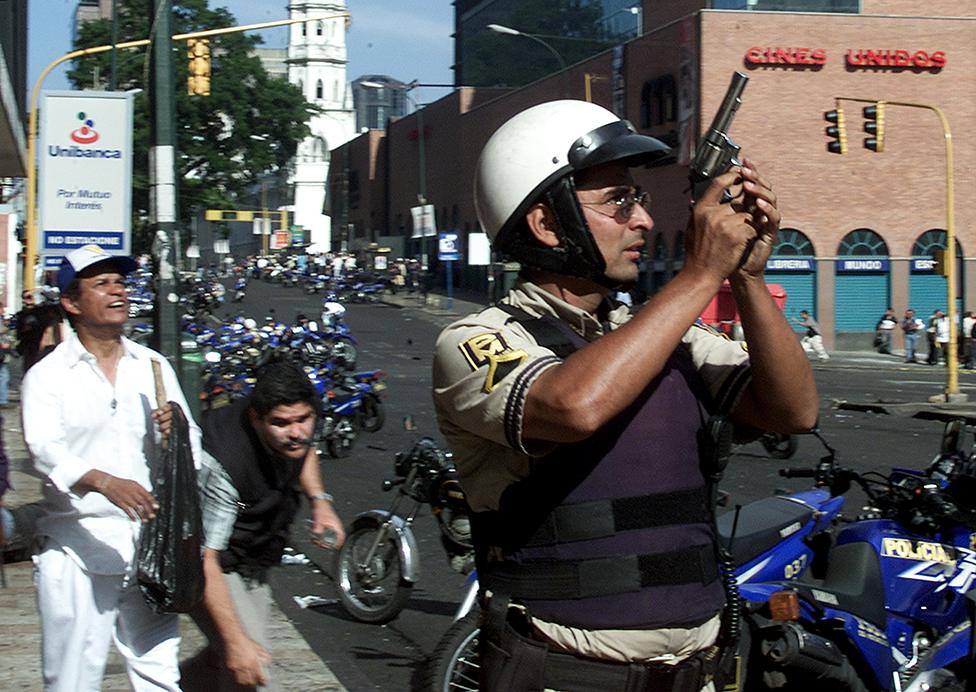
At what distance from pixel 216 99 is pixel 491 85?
785 inches

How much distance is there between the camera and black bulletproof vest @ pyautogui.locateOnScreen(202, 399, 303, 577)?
443cm

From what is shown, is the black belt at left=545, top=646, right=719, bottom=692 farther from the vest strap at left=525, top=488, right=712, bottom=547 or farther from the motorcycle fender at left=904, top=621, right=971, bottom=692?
the motorcycle fender at left=904, top=621, right=971, bottom=692

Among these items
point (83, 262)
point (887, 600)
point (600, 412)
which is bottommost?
point (887, 600)

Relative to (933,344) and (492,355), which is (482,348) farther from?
(933,344)

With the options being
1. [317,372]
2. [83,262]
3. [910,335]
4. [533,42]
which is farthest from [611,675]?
[533,42]

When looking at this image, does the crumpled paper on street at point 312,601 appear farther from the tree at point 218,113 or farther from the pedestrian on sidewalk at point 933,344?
the tree at point 218,113

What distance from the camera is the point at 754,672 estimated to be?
4.99m

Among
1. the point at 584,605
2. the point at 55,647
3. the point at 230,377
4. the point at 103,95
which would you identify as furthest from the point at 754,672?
the point at 230,377

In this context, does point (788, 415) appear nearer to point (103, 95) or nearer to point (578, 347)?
point (578, 347)

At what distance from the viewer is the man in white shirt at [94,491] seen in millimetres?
4230

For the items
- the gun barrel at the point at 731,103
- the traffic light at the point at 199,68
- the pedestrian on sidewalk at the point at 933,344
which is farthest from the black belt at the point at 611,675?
the pedestrian on sidewalk at the point at 933,344

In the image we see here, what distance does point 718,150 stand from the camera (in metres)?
2.42

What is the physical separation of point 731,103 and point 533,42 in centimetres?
6579

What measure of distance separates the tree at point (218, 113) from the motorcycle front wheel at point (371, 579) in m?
47.9
